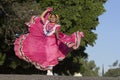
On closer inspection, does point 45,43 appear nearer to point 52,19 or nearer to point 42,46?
point 42,46

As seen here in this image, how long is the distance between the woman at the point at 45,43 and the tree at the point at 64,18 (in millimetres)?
11071

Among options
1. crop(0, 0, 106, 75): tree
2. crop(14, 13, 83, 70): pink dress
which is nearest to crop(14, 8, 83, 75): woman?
crop(14, 13, 83, 70): pink dress

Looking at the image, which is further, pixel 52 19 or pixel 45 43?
pixel 45 43

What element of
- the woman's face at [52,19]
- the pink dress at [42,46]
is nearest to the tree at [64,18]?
the pink dress at [42,46]

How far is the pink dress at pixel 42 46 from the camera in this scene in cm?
1346

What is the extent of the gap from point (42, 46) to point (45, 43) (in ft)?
0.41

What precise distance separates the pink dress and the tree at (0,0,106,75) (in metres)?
11.1

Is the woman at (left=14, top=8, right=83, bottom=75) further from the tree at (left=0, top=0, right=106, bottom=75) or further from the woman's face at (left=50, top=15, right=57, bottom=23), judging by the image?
the tree at (left=0, top=0, right=106, bottom=75)

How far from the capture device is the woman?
44.1ft

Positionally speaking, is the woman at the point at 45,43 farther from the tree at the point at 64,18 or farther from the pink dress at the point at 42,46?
the tree at the point at 64,18

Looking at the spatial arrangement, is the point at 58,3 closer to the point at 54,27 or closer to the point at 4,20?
the point at 4,20

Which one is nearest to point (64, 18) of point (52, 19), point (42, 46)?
point (42, 46)

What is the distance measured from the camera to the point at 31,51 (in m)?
13.8

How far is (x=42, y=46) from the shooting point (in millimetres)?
13688
